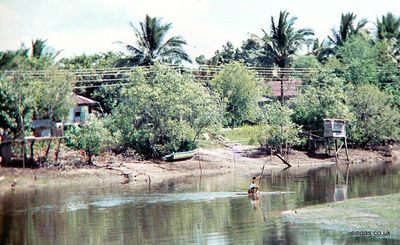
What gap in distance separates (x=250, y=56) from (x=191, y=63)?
20187 mm

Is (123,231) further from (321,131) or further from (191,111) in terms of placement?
(321,131)

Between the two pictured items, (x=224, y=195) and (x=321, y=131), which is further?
(x=321, y=131)

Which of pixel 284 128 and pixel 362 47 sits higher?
pixel 362 47

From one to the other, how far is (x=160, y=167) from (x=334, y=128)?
1633cm

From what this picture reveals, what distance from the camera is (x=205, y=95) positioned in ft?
178

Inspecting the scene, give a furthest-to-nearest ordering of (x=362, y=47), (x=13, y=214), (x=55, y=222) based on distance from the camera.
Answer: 1. (x=362, y=47)
2. (x=13, y=214)
3. (x=55, y=222)

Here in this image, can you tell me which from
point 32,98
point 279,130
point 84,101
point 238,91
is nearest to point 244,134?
point 238,91

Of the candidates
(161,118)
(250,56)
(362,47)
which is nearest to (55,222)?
(161,118)

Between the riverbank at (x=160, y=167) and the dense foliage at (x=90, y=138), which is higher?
the dense foliage at (x=90, y=138)

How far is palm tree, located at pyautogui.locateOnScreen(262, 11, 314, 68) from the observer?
72875 millimetres

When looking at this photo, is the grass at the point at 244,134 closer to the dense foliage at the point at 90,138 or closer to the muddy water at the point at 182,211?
the muddy water at the point at 182,211

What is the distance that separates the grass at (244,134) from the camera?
5969 centimetres

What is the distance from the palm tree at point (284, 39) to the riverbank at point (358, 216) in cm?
4149

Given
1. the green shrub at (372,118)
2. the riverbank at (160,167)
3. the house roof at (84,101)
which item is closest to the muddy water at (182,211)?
the riverbank at (160,167)
